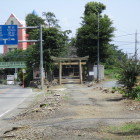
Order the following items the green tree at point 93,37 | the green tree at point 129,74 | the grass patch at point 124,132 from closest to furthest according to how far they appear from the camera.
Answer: the grass patch at point 124,132
the green tree at point 129,74
the green tree at point 93,37

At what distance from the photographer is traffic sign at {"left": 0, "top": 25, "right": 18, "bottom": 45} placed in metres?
34.4

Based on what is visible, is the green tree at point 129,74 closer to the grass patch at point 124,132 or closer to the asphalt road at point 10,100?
the asphalt road at point 10,100

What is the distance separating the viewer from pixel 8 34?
34.6 metres

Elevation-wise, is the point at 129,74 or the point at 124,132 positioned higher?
the point at 129,74

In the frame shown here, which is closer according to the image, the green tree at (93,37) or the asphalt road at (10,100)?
the asphalt road at (10,100)

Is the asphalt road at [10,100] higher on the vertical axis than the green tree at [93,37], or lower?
lower

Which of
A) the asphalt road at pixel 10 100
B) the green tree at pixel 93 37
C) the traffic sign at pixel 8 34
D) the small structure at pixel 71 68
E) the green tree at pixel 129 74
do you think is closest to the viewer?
the asphalt road at pixel 10 100

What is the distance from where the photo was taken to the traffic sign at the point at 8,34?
34438 millimetres

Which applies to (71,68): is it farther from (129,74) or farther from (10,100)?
(129,74)

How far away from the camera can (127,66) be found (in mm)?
22547

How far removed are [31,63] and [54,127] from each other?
44503 millimetres

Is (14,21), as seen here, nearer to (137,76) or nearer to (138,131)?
(137,76)

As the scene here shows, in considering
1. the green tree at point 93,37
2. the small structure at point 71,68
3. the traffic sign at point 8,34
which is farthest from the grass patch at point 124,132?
the green tree at point 93,37

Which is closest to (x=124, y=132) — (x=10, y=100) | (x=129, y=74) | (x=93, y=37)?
(x=129, y=74)
